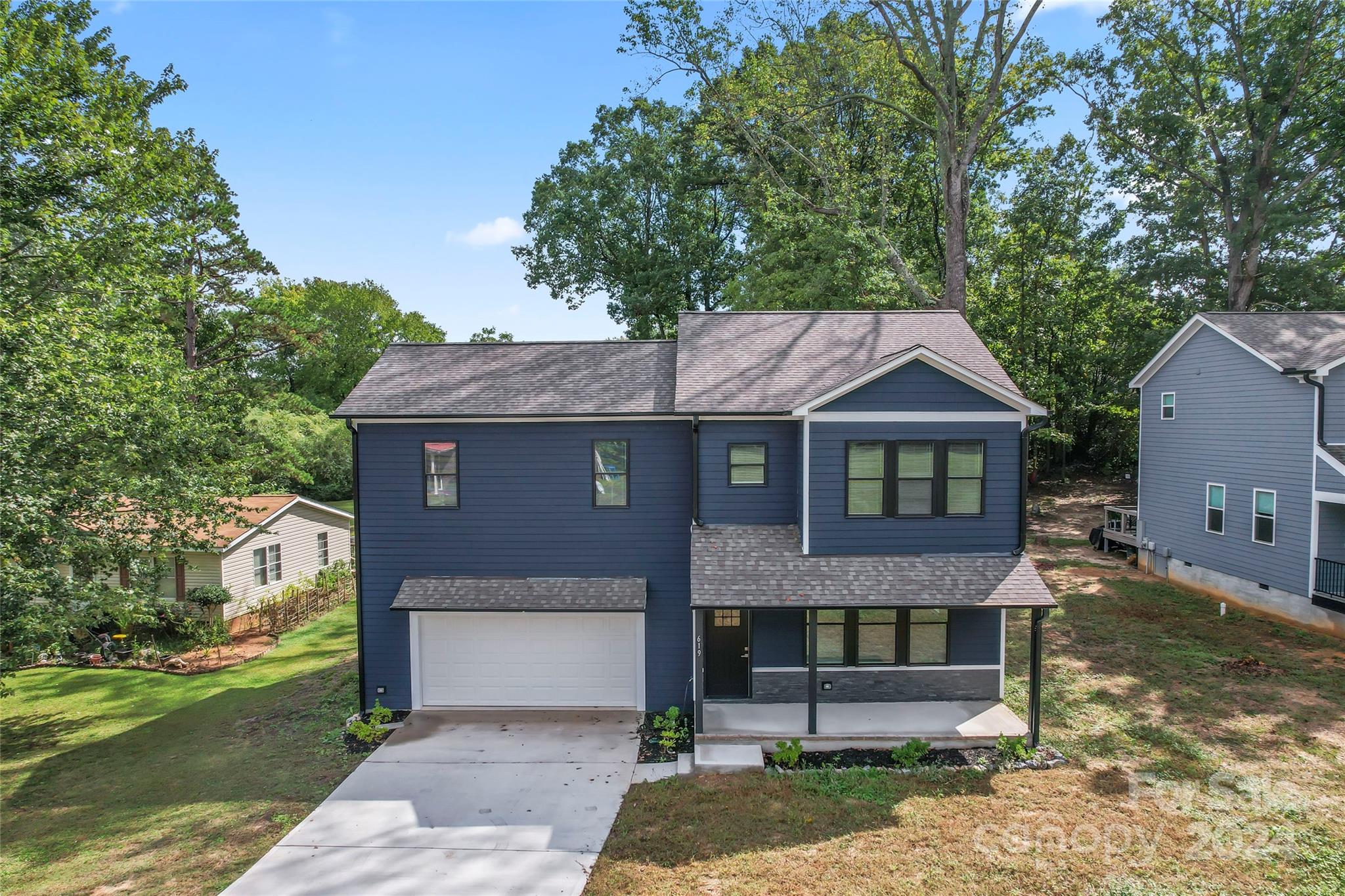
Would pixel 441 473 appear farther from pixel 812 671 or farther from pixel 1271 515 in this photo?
pixel 1271 515

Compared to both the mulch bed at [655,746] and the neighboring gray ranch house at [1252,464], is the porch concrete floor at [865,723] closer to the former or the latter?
the mulch bed at [655,746]

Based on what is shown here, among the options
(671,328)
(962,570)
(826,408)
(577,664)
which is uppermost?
(671,328)

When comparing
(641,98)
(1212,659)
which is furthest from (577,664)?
(641,98)

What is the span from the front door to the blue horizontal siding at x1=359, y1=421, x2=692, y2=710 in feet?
2.06

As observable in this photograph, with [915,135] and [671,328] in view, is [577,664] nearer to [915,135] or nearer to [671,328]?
[671,328]

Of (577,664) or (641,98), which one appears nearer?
(577,664)

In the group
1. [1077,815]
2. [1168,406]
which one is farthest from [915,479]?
[1168,406]

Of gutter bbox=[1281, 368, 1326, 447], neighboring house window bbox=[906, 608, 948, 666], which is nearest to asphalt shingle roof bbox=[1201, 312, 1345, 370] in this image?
gutter bbox=[1281, 368, 1326, 447]

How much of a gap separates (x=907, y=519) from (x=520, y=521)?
6.58 metres

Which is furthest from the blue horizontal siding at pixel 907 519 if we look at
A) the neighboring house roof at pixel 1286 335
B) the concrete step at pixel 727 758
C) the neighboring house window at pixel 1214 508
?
the neighboring house window at pixel 1214 508

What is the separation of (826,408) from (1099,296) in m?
24.8

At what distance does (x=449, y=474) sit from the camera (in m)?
12.2

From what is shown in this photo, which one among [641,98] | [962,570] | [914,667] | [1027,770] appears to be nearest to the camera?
[1027,770]

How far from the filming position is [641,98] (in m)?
26.7
